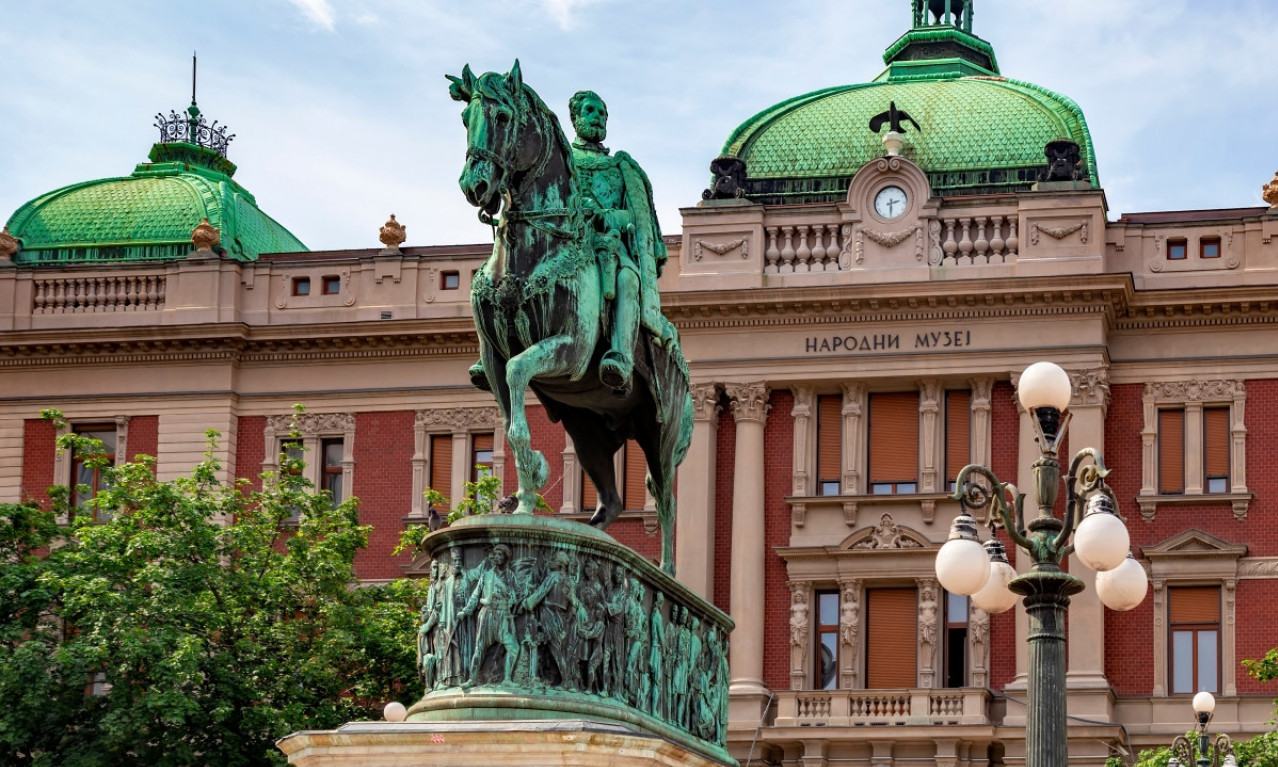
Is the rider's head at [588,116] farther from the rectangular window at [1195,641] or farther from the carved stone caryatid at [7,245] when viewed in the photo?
the carved stone caryatid at [7,245]

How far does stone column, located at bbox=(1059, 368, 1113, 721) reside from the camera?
152 ft

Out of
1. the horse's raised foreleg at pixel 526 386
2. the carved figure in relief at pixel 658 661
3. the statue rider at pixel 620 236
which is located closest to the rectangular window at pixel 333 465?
the statue rider at pixel 620 236

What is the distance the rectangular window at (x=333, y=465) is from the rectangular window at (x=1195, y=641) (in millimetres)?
15780

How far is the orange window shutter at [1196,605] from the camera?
47.3 metres

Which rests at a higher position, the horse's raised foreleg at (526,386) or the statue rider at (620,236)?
the statue rider at (620,236)

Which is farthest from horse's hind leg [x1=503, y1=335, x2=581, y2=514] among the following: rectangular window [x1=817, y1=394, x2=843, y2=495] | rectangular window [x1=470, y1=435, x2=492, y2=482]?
rectangular window [x1=470, y1=435, x2=492, y2=482]

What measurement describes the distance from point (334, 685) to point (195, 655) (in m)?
2.30

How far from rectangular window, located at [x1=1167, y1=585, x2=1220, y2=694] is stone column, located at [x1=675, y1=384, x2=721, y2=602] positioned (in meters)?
8.23

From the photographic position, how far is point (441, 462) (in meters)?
51.4

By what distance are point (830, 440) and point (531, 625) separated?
34399 mm

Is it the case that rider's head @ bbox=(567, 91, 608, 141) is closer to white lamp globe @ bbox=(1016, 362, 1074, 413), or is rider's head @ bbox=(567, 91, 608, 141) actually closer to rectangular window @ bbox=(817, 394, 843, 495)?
white lamp globe @ bbox=(1016, 362, 1074, 413)

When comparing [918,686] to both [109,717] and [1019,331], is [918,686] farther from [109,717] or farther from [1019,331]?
[109,717]

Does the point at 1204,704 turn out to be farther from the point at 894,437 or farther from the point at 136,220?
the point at 136,220

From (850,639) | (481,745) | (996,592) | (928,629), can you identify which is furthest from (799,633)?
(481,745)
